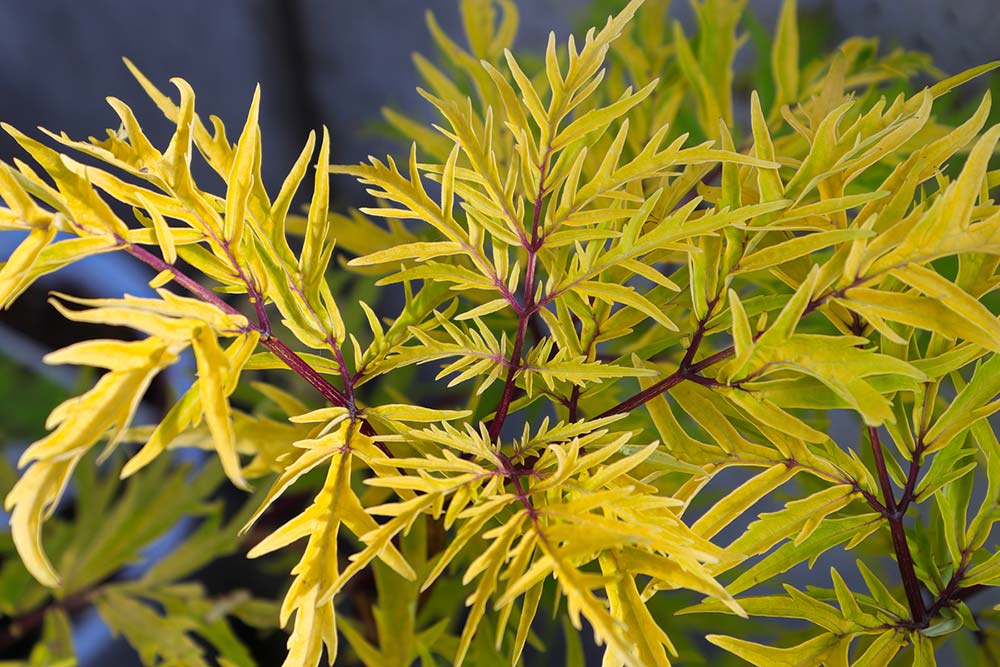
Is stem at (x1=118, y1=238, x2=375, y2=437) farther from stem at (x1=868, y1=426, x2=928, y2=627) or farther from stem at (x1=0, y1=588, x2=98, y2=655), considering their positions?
stem at (x1=0, y1=588, x2=98, y2=655)

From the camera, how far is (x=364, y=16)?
72 centimetres

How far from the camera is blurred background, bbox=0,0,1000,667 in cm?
65

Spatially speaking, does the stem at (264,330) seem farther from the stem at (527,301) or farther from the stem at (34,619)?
the stem at (34,619)

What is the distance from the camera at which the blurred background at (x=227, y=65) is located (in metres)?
0.65

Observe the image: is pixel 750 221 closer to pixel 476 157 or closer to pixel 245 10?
pixel 476 157

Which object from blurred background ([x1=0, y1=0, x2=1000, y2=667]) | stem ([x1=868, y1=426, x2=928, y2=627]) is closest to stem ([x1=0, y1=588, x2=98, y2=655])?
blurred background ([x1=0, y1=0, x2=1000, y2=667])

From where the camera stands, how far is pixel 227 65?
0.76m

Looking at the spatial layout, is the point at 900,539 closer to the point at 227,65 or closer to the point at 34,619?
the point at 34,619

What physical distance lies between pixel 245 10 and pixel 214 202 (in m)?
0.60

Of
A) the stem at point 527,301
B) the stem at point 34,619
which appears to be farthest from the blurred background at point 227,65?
the stem at point 527,301

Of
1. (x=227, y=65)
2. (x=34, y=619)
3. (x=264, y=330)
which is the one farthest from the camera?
(x=227, y=65)

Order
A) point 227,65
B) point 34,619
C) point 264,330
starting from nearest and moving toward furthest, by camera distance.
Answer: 1. point 264,330
2. point 34,619
3. point 227,65

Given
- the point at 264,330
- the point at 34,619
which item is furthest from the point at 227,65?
the point at 264,330

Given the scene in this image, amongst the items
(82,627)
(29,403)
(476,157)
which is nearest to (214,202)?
(476,157)
